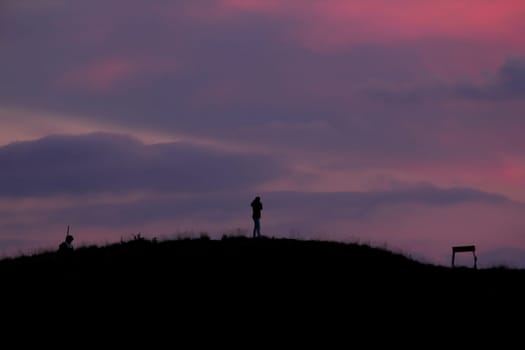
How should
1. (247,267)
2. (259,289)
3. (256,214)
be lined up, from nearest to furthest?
(259,289), (247,267), (256,214)

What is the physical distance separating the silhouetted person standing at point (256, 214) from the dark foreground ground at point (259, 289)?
5.62 ft

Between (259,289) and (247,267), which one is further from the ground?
(247,267)

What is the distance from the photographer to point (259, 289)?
152ft

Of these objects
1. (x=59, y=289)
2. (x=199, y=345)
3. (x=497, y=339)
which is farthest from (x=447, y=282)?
(x=59, y=289)

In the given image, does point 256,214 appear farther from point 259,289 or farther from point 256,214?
point 259,289

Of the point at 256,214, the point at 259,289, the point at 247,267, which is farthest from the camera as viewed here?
the point at 256,214

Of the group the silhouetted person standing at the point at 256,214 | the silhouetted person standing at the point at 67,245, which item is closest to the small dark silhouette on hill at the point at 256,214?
the silhouetted person standing at the point at 256,214

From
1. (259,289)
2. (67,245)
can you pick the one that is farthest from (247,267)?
(67,245)

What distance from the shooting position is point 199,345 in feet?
135

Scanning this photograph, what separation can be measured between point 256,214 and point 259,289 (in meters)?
8.11

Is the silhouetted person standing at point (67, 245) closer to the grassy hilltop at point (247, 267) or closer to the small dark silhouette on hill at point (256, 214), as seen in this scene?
the grassy hilltop at point (247, 267)

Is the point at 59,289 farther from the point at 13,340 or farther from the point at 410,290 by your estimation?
the point at 410,290

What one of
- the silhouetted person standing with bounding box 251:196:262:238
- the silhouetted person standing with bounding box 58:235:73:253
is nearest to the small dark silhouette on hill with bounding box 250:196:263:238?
the silhouetted person standing with bounding box 251:196:262:238

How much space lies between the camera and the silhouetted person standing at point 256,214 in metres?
53.6
